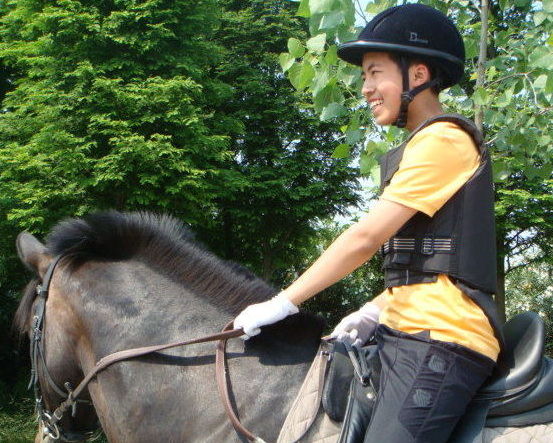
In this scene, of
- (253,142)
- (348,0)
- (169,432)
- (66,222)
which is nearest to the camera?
(169,432)

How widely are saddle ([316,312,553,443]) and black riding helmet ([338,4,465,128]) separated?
0.92 metres

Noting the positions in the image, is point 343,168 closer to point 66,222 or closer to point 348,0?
point 348,0

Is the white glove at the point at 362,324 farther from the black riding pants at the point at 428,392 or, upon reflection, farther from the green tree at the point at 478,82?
the green tree at the point at 478,82

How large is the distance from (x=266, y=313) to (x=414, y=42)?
111cm

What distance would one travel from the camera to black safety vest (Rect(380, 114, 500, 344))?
2.11 meters

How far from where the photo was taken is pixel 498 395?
214cm

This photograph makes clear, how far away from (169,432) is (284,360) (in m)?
0.52

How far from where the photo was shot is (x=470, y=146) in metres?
2.17

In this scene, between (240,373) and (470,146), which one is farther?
(240,373)

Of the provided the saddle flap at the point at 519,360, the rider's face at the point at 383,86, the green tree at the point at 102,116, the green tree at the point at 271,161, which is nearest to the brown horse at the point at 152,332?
the saddle flap at the point at 519,360

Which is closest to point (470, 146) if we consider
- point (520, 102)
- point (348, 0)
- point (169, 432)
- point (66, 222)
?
point (169, 432)

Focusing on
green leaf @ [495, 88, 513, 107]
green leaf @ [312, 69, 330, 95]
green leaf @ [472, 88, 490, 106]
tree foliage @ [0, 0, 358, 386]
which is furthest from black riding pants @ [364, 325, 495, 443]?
tree foliage @ [0, 0, 358, 386]

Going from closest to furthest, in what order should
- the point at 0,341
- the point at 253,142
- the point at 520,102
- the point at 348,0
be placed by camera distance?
the point at 348,0
the point at 520,102
the point at 0,341
the point at 253,142

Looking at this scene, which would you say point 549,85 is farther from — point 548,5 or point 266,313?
point 266,313
